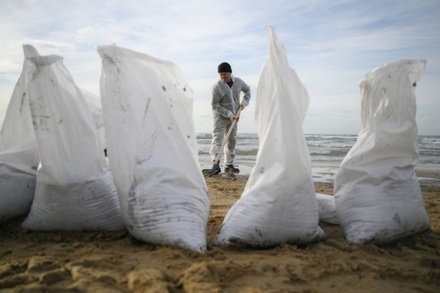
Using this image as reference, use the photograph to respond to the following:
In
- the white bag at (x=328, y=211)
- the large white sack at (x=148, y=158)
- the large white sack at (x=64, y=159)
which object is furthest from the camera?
the white bag at (x=328, y=211)

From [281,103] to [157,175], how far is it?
67 centimetres

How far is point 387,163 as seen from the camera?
1684 millimetres

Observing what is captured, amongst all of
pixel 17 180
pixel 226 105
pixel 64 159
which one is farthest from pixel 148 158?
pixel 226 105

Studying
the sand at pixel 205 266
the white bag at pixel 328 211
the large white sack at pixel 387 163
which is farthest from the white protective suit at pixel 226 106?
the sand at pixel 205 266

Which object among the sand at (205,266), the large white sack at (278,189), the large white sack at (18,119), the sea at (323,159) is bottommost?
the sea at (323,159)

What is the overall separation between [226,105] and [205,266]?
422 centimetres

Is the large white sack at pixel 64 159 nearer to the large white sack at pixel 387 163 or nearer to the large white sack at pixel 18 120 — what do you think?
the large white sack at pixel 18 120

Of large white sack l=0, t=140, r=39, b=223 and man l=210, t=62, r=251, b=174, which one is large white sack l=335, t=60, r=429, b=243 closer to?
large white sack l=0, t=140, r=39, b=223

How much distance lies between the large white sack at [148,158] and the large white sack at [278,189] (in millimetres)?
210

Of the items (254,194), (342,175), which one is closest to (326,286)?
(254,194)

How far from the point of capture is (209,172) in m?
5.23

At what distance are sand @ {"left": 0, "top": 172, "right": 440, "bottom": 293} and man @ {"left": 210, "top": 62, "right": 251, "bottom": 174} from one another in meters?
3.58

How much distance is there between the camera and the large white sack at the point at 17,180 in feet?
5.74

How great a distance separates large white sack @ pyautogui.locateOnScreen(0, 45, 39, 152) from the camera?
2.04m
